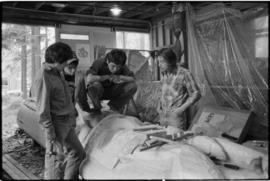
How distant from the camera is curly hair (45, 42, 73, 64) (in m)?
1.03

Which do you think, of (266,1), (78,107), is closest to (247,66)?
(266,1)

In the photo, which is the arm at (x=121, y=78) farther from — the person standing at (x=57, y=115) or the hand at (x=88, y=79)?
the person standing at (x=57, y=115)

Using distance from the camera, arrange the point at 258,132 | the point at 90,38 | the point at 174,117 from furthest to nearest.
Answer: the point at 174,117
the point at 258,132
the point at 90,38

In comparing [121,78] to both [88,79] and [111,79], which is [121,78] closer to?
Result: [111,79]

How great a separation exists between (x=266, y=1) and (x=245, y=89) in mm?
463

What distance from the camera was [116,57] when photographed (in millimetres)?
1166

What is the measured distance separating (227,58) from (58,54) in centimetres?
90

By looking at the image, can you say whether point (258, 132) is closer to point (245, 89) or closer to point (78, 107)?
point (245, 89)

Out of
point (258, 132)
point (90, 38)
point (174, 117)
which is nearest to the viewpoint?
point (90, 38)

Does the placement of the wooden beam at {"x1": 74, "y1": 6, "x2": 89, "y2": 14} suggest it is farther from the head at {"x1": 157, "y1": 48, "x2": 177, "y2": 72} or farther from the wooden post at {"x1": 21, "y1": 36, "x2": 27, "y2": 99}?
the head at {"x1": 157, "y1": 48, "x2": 177, "y2": 72}

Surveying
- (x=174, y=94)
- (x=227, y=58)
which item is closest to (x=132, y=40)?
(x=174, y=94)

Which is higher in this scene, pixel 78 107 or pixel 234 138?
pixel 78 107

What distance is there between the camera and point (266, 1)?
3.93 feet

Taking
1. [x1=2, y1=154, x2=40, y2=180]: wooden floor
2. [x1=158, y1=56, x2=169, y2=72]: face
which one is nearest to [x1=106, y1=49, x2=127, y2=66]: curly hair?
[x1=158, y1=56, x2=169, y2=72]: face
